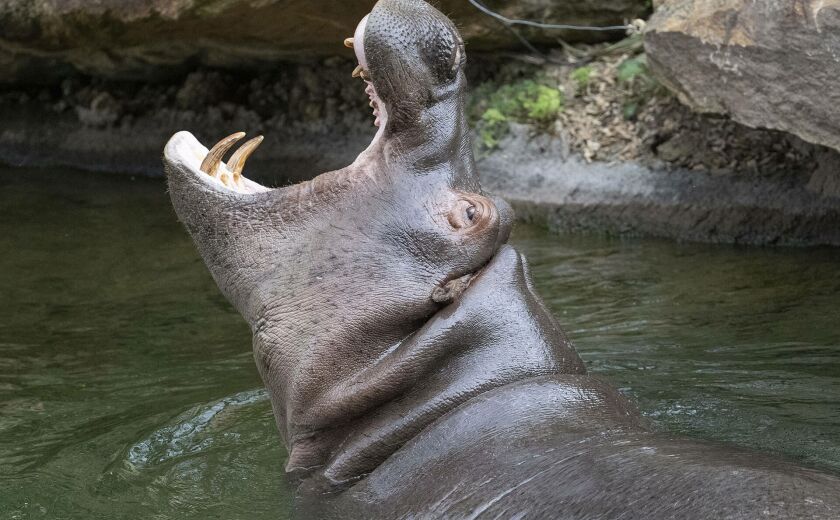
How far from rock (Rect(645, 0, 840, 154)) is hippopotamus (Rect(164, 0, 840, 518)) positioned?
288 centimetres

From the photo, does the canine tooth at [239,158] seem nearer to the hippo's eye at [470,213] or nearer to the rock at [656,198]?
the hippo's eye at [470,213]

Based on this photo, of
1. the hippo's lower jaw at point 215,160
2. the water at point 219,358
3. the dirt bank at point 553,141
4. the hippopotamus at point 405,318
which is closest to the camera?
the hippopotamus at point 405,318

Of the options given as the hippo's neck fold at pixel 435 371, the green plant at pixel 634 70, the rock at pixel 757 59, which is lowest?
the green plant at pixel 634 70

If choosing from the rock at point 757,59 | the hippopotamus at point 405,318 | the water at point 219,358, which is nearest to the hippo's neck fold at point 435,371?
the hippopotamus at point 405,318

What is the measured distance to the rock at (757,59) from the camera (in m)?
6.02

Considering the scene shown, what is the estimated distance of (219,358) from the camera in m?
5.66

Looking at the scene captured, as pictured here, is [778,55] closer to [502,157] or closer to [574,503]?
[502,157]

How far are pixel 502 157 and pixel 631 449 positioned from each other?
5.39 meters

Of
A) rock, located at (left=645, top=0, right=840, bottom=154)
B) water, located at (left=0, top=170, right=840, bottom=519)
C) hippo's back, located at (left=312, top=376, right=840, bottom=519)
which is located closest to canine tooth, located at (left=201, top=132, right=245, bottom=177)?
water, located at (left=0, top=170, right=840, bottom=519)

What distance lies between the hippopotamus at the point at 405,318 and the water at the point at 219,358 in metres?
0.40

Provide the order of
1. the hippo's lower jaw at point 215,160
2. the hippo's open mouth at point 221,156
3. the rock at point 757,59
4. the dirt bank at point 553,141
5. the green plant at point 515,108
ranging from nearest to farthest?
the hippo's open mouth at point 221,156
the hippo's lower jaw at point 215,160
the rock at point 757,59
the dirt bank at point 553,141
the green plant at point 515,108

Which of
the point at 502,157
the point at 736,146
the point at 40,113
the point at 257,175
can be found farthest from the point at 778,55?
the point at 40,113

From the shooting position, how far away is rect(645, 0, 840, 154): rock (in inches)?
237

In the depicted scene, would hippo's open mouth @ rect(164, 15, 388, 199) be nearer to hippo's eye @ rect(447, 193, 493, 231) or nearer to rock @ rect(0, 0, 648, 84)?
hippo's eye @ rect(447, 193, 493, 231)
